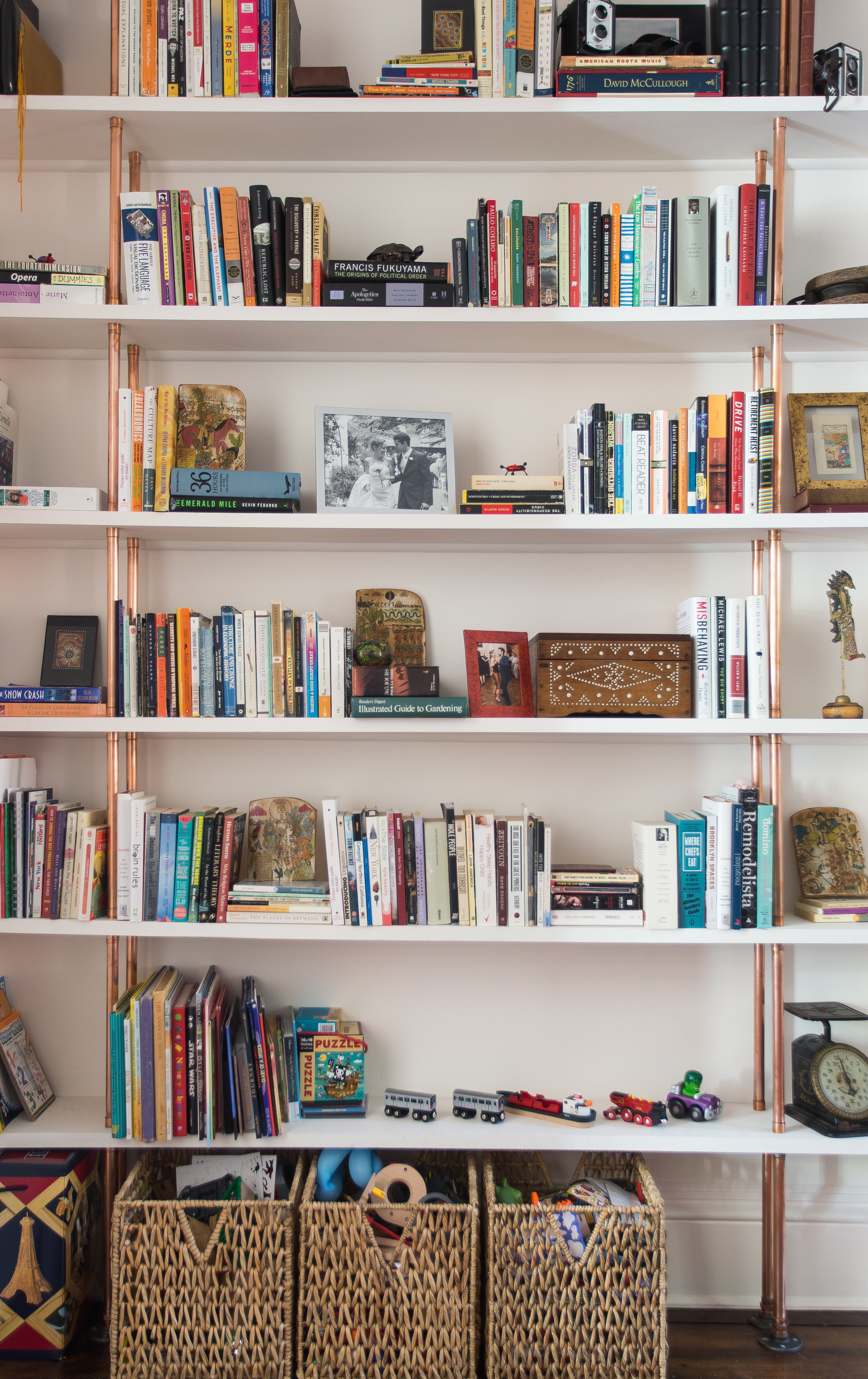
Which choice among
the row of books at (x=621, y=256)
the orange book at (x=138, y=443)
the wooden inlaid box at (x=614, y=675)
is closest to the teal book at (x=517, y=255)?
the row of books at (x=621, y=256)

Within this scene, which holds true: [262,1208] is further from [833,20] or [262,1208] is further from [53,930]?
[833,20]

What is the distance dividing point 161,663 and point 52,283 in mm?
859

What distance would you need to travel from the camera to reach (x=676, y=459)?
69.6 inches

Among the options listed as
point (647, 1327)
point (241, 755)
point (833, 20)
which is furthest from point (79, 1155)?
point (833, 20)

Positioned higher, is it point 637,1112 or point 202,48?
point 202,48

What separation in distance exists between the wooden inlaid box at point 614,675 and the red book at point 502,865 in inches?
10.2

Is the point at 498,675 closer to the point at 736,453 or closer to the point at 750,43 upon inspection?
the point at 736,453

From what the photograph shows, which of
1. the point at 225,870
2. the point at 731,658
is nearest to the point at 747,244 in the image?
the point at 731,658

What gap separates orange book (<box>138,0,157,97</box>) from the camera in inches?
69.4

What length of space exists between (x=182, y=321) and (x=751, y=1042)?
2078 mm

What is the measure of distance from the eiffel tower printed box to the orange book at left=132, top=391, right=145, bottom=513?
1.42 m

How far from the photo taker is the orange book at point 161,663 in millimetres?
1757

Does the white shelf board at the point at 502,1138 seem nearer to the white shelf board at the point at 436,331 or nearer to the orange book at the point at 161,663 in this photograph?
the orange book at the point at 161,663

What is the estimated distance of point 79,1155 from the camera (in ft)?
5.85
